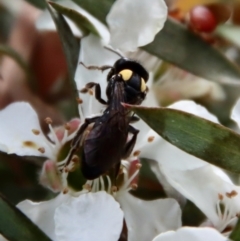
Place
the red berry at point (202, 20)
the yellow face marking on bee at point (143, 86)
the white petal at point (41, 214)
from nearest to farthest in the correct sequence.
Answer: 1. the white petal at point (41, 214)
2. the yellow face marking on bee at point (143, 86)
3. the red berry at point (202, 20)

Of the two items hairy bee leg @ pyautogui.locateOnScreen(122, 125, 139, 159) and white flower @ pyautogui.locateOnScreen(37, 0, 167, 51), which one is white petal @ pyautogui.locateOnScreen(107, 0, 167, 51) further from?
hairy bee leg @ pyautogui.locateOnScreen(122, 125, 139, 159)

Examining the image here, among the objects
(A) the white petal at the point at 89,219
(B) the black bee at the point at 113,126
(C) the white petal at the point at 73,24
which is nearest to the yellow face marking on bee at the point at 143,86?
(B) the black bee at the point at 113,126

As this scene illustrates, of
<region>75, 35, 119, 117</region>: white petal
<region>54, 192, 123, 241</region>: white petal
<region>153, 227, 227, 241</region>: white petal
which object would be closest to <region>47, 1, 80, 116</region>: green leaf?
<region>75, 35, 119, 117</region>: white petal

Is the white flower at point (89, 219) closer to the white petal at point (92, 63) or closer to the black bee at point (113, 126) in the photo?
the black bee at point (113, 126)

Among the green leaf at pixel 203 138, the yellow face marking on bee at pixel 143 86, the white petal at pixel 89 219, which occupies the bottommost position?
the white petal at pixel 89 219

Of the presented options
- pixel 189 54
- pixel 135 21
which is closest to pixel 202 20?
pixel 189 54

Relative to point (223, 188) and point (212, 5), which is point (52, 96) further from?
point (223, 188)
